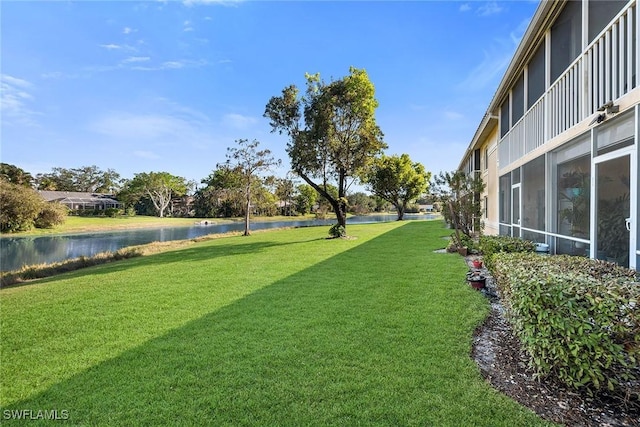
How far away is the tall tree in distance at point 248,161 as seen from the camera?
2283 cm

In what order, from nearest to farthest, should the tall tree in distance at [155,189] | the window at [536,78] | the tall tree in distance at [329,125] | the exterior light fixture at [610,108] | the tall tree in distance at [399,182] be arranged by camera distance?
the exterior light fixture at [610,108]
the window at [536,78]
the tall tree in distance at [329,125]
the tall tree in distance at [399,182]
the tall tree in distance at [155,189]

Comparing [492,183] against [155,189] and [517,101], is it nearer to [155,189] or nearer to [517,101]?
[517,101]

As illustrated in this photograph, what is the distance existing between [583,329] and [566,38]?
5658 millimetres

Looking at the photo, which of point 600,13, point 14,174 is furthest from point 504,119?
point 14,174

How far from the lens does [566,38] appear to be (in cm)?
558

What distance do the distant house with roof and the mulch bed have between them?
64.7 metres

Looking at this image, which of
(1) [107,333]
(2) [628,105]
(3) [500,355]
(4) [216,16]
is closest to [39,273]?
(1) [107,333]

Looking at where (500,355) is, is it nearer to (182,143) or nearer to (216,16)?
(216,16)

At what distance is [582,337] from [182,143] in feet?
115

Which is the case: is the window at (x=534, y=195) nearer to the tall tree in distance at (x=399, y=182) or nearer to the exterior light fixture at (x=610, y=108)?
the exterior light fixture at (x=610, y=108)

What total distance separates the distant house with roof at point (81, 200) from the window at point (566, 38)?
6455 cm

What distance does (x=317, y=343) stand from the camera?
3760mm

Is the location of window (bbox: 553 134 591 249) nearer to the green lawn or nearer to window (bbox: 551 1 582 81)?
window (bbox: 551 1 582 81)

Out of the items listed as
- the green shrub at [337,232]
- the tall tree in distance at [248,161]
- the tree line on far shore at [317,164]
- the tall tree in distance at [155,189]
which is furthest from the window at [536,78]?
the tall tree in distance at [155,189]
